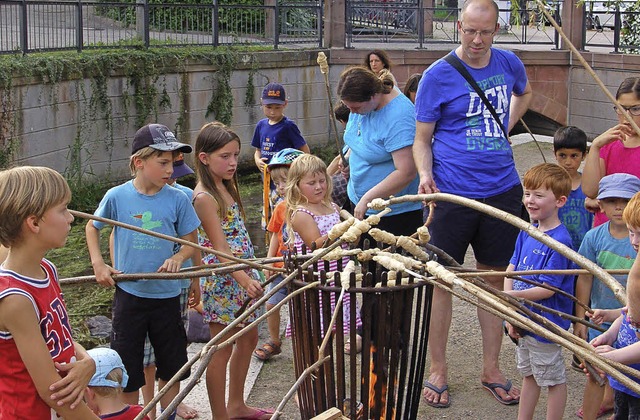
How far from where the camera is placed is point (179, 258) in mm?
3945

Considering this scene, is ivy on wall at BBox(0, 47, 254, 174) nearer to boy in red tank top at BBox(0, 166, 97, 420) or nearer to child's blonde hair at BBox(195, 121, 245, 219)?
child's blonde hair at BBox(195, 121, 245, 219)

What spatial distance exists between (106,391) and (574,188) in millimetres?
2710

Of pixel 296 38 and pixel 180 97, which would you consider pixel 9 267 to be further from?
pixel 296 38

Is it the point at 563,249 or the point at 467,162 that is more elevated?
the point at 467,162

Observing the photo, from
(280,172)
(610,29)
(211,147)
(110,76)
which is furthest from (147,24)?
(211,147)

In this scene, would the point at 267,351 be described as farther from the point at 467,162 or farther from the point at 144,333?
the point at 467,162

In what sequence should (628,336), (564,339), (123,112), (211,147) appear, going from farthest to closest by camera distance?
1. (123,112)
2. (211,147)
3. (628,336)
4. (564,339)

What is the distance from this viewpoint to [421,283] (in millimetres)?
3271

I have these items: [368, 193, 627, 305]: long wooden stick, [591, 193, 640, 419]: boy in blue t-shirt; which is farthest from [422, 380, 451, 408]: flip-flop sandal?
[368, 193, 627, 305]: long wooden stick

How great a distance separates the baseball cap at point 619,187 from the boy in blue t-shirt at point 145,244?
1830mm

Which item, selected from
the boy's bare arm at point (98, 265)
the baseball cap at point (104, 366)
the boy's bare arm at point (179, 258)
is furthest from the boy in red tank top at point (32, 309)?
the boy's bare arm at point (179, 258)

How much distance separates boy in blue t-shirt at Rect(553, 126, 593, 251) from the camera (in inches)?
191

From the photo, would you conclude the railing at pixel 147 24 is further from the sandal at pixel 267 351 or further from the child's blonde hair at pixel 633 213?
the child's blonde hair at pixel 633 213

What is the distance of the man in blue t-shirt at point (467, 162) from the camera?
15.2 ft
